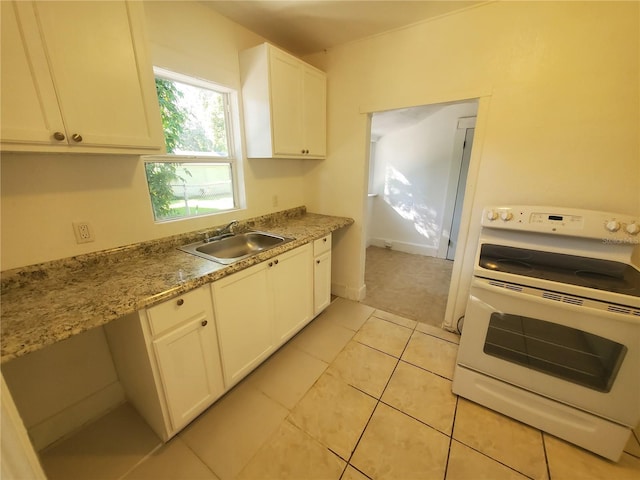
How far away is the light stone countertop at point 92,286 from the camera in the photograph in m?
0.88

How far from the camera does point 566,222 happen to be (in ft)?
4.94

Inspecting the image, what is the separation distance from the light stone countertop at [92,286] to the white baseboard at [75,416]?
77 cm

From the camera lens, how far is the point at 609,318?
116cm

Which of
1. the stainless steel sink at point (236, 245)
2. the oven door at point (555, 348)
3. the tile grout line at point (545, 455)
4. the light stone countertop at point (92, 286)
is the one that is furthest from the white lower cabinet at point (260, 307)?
the tile grout line at point (545, 455)

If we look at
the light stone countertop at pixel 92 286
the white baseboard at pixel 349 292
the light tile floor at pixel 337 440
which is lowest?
the light tile floor at pixel 337 440

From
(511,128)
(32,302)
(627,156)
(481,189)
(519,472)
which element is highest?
(511,128)

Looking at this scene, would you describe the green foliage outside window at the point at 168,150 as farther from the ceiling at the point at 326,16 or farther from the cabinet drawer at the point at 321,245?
the cabinet drawer at the point at 321,245

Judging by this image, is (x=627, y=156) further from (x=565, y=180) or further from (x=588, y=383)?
(x=588, y=383)

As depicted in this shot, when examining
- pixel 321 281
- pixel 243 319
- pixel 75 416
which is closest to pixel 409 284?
pixel 321 281

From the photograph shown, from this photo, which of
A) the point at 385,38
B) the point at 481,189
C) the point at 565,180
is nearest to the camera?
the point at 565,180

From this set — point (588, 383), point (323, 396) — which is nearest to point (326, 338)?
point (323, 396)

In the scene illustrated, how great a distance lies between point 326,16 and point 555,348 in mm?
2557

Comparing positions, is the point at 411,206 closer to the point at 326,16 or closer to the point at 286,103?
the point at 286,103

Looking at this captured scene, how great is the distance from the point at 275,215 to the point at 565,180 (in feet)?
7.18
